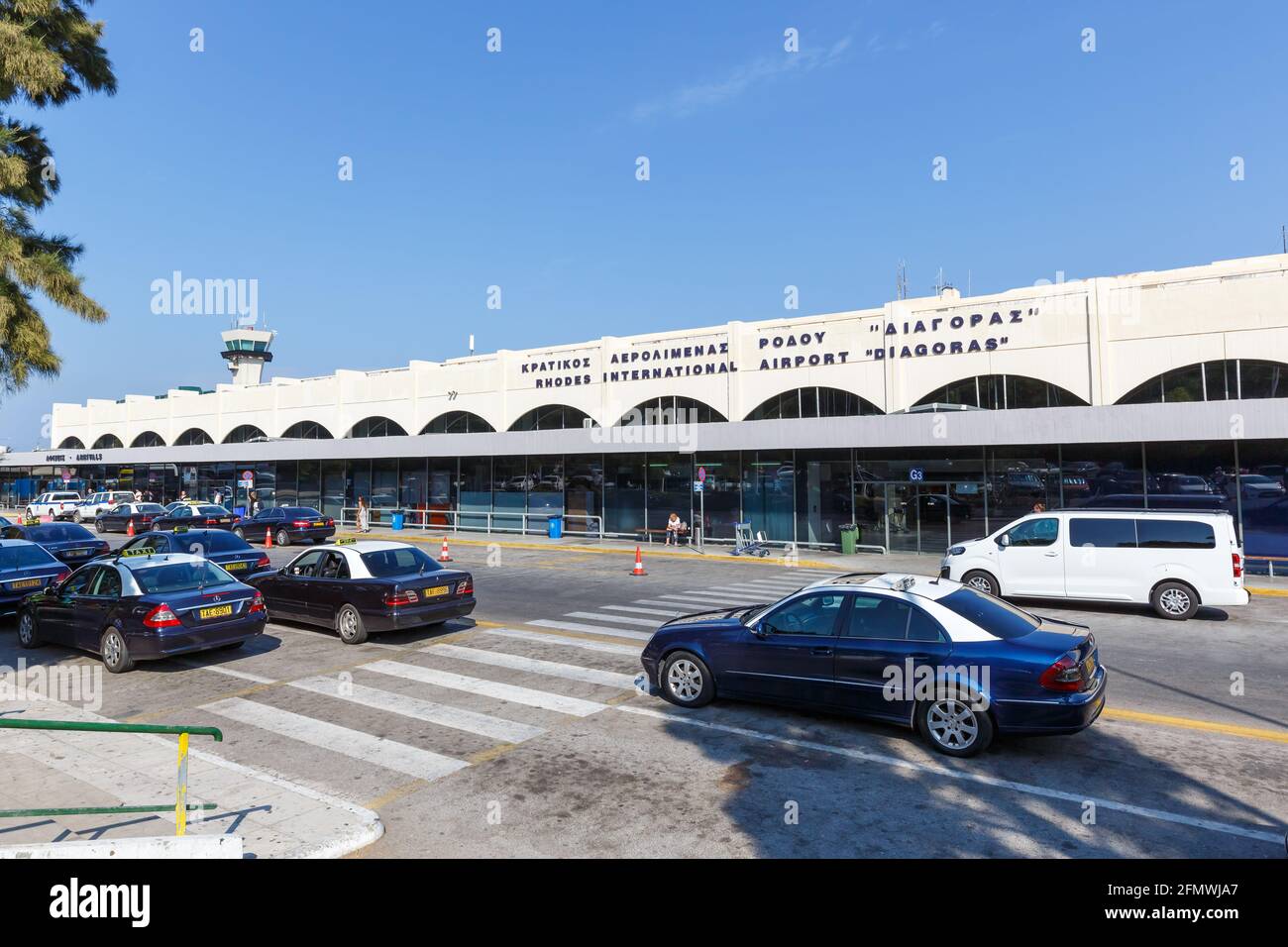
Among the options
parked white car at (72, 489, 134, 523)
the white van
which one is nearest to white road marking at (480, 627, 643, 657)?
the white van

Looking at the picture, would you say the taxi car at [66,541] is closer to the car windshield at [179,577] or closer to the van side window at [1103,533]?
the car windshield at [179,577]

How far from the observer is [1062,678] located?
6.62 metres

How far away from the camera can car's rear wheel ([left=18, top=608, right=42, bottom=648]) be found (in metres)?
12.3

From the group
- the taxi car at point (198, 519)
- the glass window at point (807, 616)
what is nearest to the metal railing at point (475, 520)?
the taxi car at point (198, 519)

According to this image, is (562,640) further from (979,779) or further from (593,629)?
(979,779)

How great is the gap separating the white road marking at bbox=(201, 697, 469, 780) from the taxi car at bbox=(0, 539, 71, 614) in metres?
7.87

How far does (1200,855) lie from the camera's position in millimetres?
5035

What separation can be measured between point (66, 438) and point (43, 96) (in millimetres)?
55980

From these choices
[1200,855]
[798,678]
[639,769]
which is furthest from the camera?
[798,678]

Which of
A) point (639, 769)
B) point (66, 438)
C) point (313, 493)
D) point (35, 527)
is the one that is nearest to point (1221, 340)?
point (639, 769)

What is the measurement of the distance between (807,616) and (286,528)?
27.8 metres

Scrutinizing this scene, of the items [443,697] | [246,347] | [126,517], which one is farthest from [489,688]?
[246,347]

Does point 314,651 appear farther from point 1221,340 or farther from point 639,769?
point 1221,340
